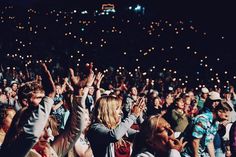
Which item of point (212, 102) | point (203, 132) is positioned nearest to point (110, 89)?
point (212, 102)

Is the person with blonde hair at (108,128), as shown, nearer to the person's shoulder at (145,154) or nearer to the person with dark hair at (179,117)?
the person's shoulder at (145,154)

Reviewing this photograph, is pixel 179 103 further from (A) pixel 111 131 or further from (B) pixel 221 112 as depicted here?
(A) pixel 111 131

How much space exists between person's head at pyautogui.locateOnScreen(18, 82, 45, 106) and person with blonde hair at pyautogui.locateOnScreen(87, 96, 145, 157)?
1153mm

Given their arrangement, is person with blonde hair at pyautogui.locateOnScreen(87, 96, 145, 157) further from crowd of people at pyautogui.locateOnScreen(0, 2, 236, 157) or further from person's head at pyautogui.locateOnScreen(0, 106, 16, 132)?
person's head at pyautogui.locateOnScreen(0, 106, 16, 132)

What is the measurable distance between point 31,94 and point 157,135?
1.08 m

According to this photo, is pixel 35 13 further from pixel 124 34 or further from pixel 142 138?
pixel 142 138

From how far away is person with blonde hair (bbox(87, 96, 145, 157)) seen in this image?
6.75 metres

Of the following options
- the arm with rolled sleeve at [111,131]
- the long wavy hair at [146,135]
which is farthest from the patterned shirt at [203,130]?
the long wavy hair at [146,135]

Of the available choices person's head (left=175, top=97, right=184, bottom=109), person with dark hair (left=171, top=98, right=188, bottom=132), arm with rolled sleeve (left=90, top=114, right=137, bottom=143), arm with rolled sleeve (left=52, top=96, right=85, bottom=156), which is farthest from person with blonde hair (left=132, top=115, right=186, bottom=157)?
person's head (left=175, top=97, right=184, bottom=109)

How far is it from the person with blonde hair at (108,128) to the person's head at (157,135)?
1057 millimetres

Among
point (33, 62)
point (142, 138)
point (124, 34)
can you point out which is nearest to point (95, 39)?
point (124, 34)

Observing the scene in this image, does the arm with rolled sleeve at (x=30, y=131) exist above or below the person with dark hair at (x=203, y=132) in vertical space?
above

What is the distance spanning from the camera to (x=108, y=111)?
7.01 meters

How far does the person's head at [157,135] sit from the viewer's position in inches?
218
